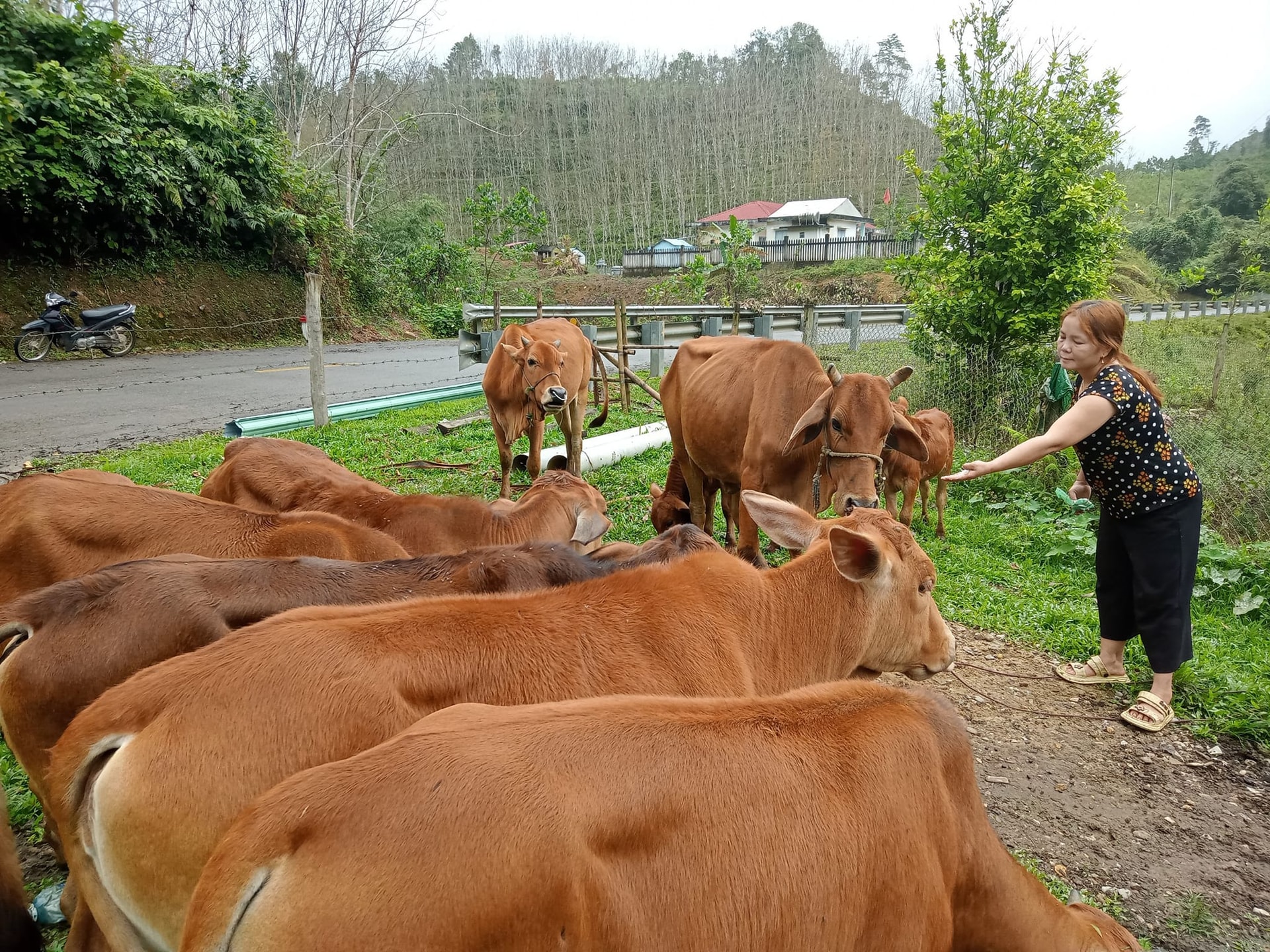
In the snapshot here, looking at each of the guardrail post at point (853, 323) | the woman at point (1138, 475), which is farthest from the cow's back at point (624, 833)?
the guardrail post at point (853, 323)

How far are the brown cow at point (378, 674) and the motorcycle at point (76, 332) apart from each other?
63.8 feet

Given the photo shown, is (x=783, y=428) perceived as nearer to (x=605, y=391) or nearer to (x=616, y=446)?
(x=616, y=446)

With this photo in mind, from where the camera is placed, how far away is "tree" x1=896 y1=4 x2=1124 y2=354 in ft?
34.8

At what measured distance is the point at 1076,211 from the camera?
10484 mm

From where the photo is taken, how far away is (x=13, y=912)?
8.44ft

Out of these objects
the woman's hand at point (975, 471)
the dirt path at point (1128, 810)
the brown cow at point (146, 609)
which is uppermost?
the woman's hand at point (975, 471)

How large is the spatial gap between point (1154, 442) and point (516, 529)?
417cm

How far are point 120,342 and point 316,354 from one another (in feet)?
36.0

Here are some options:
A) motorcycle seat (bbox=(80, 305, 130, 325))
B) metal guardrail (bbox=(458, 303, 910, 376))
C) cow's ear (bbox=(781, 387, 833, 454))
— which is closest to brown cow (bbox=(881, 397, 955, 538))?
cow's ear (bbox=(781, 387, 833, 454))

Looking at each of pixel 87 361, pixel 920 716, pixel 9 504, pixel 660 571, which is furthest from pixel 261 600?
pixel 87 361

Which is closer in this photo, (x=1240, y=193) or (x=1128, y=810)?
(x=1128, y=810)

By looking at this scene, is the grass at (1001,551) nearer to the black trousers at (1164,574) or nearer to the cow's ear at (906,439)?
the black trousers at (1164,574)

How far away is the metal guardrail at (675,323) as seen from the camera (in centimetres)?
1484

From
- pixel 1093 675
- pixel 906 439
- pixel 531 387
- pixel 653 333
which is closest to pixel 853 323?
pixel 653 333
